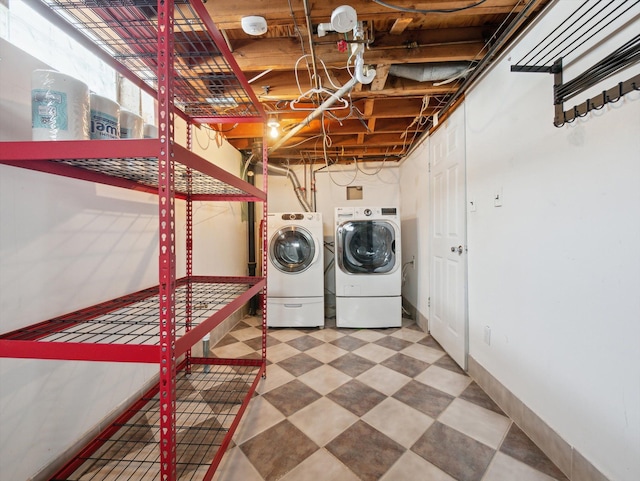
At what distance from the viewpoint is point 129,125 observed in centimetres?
101

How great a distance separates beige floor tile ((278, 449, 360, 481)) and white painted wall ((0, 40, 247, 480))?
97cm

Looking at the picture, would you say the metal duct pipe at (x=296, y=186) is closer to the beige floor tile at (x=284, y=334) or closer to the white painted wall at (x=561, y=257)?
the beige floor tile at (x=284, y=334)

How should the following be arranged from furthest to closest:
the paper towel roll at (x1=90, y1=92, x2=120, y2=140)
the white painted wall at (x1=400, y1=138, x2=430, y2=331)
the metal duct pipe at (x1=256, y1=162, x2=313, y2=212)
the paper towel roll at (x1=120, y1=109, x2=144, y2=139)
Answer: the metal duct pipe at (x1=256, y1=162, x2=313, y2=212), the white painted wall at (x1=400, y1=138, x2=430, y2=331), the paper towel roll at (x1=120, y1=109, x2=144, y2=139), the paper towel roll at (x1=90, y1=92, x2=120, y2=140)

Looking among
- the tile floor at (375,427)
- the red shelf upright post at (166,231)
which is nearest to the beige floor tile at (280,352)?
the tile floor at (375,427)

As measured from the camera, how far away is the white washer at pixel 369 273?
2.85 meters

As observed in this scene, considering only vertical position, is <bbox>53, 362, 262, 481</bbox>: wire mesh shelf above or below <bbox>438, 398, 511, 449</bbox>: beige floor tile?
above

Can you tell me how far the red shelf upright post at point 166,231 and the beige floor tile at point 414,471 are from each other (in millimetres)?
933

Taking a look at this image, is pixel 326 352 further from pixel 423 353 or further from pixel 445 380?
pixel 445 380

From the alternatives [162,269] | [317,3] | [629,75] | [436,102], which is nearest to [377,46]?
[317,3]

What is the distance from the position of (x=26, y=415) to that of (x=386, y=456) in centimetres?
148

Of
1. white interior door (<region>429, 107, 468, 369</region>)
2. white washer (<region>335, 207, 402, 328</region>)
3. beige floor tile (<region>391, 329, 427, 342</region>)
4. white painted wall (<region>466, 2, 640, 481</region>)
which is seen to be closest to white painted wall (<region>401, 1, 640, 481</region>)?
white painted wall (<region>466, 2, 640, 481</region>)

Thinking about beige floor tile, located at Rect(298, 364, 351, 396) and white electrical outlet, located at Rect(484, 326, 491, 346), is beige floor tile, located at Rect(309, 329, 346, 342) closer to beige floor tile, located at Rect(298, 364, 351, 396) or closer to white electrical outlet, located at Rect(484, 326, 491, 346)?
beige floor tile, located at Rect(298, 364, 351, 396)

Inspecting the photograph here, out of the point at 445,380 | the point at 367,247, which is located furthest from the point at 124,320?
the point at 367,247

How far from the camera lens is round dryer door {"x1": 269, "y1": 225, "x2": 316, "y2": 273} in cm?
293
